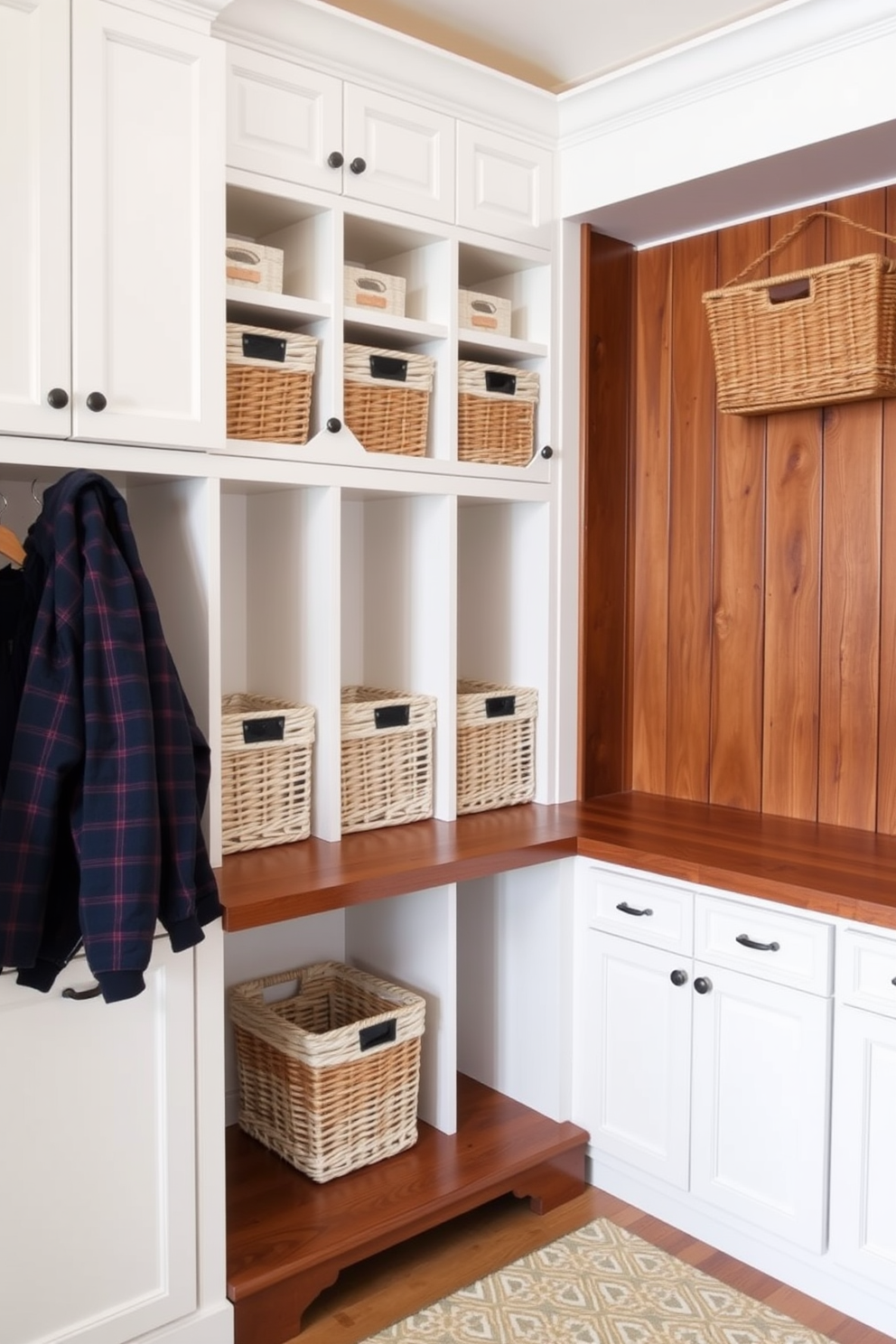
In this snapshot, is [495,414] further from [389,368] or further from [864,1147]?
[864,1147]

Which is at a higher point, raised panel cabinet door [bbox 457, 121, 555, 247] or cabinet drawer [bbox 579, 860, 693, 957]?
raised panel cabinet door [bbox 457, 121, 555, 247]

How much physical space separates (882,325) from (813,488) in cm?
44

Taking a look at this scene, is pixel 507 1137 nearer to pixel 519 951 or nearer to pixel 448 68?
pixel 519 951

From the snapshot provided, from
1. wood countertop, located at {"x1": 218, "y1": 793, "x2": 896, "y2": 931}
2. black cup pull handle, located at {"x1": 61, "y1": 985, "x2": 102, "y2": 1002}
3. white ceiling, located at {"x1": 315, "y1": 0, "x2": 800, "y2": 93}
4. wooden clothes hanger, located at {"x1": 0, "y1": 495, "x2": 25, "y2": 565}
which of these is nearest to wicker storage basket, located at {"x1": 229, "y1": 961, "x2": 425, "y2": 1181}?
wood countertop, located at {"x1": 218, "y1": 793, "x2": 896, "y2": 931}

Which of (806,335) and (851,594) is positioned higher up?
(806,335)

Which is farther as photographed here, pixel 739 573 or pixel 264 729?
pixel 739 573

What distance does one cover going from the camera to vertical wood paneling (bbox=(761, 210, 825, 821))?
2715 millimetres

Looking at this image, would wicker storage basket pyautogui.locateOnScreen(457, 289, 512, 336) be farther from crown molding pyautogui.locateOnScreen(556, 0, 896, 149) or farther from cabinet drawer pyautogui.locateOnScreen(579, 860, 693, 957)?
cabinet drawer pyautogui.locateOnScreen(579, 860, 693, 957)

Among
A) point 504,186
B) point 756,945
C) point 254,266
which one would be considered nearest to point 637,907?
point 756,945

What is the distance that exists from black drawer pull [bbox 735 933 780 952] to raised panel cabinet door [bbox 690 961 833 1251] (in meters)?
0.07

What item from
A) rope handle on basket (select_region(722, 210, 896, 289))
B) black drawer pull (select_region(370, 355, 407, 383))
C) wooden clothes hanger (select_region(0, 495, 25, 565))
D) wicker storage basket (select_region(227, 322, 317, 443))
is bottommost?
wooden clothes hanger (select_region(0, 495, 25, 565))

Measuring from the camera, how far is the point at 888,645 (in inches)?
103

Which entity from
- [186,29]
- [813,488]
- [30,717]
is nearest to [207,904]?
[30,717]

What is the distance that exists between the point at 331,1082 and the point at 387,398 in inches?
55.8
